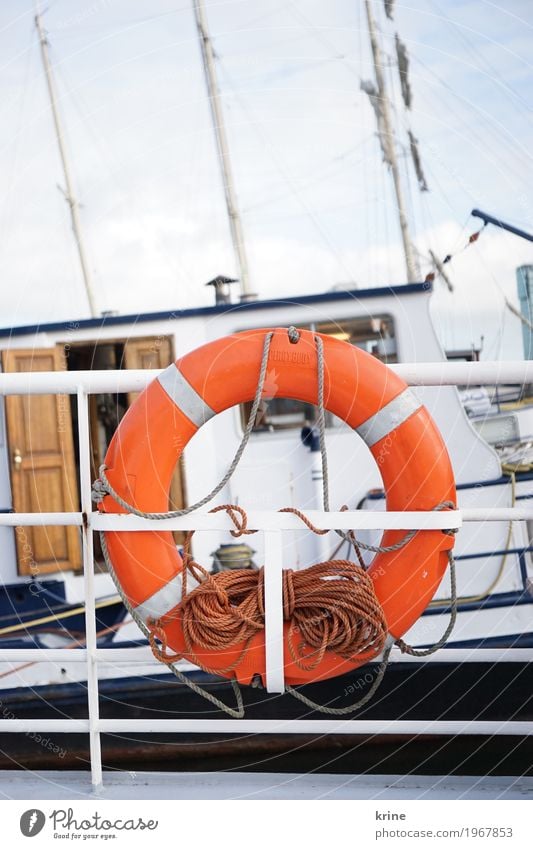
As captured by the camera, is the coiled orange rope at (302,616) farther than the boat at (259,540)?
No

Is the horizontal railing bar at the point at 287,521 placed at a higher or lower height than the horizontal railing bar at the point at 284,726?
higher

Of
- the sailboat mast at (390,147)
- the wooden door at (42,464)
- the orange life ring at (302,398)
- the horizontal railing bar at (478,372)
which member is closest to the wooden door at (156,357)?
the wooden door at (42,464)

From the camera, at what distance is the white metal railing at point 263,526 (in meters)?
1.96

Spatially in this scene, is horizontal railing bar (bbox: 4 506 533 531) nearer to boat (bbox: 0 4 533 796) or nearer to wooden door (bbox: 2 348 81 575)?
boat (bbox: 0 4 533 796)

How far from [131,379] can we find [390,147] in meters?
4.44

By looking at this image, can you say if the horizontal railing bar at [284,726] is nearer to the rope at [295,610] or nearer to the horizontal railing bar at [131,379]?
the rope at [295,610]

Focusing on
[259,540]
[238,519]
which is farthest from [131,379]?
[259,540]

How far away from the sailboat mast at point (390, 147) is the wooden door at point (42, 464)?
2582 mm

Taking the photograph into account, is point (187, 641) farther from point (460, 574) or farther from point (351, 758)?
point (460, 574)

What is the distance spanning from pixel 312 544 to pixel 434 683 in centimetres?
117

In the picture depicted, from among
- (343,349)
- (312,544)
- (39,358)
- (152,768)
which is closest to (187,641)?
(343,349)

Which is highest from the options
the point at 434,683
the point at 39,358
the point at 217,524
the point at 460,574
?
the point at 39,358

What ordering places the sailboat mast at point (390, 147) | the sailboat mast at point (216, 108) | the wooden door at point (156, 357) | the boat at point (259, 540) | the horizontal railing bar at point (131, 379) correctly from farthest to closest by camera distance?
1. the sailboat mast at point (390, 147)
2. the sailboat mast at point (216, 108)
3. the wooden door at point (156, 357)
4. the boat at point (259, 540)
5. the horizontal railing bar at point (131, 379)

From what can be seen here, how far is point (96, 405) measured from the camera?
6.04 meters
